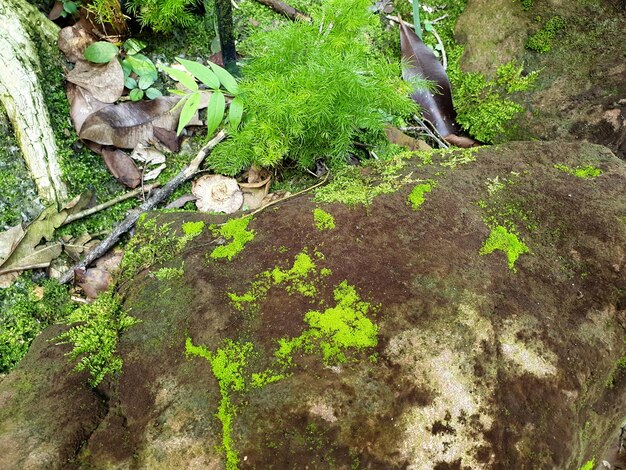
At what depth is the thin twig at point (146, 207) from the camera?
2.66 m

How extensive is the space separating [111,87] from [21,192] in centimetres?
86

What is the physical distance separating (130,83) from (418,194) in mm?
2079

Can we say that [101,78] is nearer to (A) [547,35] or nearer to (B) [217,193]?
(B) [217,193]

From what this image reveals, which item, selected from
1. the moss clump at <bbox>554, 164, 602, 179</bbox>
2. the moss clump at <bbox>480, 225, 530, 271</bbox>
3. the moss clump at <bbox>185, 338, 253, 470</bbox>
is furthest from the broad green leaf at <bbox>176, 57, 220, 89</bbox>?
the moss clump at <bbox>554, 164, 602, 179</bbox>

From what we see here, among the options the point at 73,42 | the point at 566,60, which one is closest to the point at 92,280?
the point at 73,42

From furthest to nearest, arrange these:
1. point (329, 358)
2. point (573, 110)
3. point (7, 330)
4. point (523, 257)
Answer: point (573, 110), point (7, 330), point (523, 257), point (329, 358)

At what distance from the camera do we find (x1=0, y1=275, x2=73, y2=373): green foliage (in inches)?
94.0

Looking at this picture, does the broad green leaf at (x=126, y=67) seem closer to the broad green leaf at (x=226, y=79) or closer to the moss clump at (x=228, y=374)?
the broad green leaf at (x=226, y=79)

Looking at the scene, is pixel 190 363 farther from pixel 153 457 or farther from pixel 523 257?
pixel 523 257

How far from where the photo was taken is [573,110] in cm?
330

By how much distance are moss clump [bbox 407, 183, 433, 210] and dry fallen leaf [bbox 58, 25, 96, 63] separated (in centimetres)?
231

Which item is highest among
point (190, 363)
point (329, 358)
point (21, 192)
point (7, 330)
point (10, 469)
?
point (329, 358)

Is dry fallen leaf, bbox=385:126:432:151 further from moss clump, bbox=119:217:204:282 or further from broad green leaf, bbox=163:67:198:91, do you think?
moss clump, bbox=119:217:204:282

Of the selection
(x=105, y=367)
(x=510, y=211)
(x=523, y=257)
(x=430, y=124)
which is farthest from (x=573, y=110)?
(x=105, y=367)
